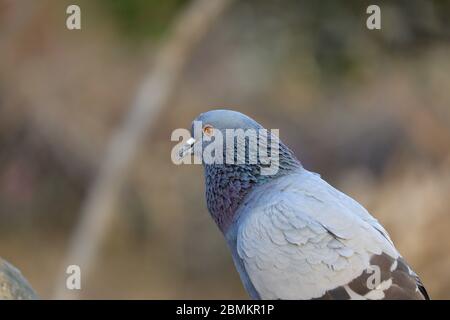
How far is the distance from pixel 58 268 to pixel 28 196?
1.36m

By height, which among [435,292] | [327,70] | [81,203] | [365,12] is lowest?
[435,292]

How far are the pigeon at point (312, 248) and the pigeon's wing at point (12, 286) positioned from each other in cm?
150

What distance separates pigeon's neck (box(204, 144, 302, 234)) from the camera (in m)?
6.11

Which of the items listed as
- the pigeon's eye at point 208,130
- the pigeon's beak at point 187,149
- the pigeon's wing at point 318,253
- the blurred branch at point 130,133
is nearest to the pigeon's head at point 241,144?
the pigeon's eye at point 208,130

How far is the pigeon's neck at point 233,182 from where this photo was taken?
611 cm

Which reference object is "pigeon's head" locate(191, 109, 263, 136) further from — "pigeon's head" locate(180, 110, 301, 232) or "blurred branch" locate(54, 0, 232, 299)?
"blurred branch" locate(54, 0, 232, 299)

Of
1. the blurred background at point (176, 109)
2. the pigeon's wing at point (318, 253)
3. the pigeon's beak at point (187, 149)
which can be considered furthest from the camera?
the blurred background at point (176, 109)

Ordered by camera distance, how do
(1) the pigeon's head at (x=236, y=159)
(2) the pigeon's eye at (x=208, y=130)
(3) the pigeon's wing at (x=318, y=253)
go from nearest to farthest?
(3) the pigeon's wing at (x=318, y=253) < (1) the pigeon's head at (x=236, y=159) < (2) the pigeon's eye at (x=208, y=130)

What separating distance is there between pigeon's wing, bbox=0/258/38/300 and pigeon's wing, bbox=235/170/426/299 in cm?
152

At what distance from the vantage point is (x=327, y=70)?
12.9 meters

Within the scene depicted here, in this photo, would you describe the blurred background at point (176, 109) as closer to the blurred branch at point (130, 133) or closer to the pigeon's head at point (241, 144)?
the blurred branch at point (130, 133)

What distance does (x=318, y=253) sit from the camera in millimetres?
5387

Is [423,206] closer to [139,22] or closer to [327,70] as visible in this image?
[327,70]

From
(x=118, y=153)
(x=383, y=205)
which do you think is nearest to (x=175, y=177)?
(x=118, y=153)
